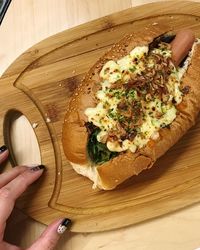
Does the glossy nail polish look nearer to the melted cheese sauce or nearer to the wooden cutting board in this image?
the wooden cutting board

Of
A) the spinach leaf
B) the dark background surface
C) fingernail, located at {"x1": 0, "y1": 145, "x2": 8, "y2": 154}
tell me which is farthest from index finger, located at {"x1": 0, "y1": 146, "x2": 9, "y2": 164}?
the dark background surface

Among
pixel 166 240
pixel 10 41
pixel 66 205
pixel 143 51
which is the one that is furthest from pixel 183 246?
pixel 10 41

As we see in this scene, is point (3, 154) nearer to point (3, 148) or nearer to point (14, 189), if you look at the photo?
point (3, 148)

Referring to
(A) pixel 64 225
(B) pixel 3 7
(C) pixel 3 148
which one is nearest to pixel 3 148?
(C) pixel 3 148

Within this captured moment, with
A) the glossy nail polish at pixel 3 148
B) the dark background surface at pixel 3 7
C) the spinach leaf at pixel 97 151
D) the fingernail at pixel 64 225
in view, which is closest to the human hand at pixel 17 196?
the fingernail at pixel 64 225

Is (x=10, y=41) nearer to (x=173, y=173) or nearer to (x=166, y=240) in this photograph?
(x=173, y=173)
